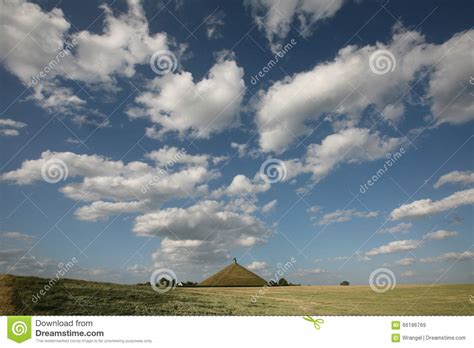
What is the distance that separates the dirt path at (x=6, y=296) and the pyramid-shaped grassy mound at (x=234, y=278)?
50.8m

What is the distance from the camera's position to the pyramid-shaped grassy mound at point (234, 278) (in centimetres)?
7238

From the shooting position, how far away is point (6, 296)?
75.4 ft
